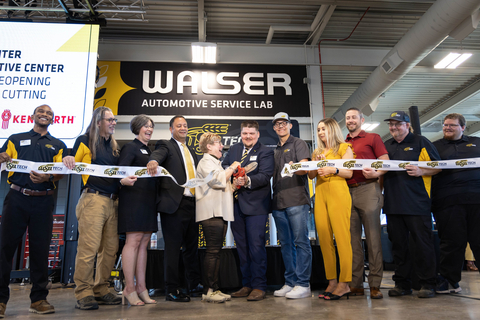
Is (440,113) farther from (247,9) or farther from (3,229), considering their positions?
(3,229)

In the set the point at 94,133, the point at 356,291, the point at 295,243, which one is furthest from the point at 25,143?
the point at 356,291

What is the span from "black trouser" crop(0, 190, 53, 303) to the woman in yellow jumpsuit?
233cm

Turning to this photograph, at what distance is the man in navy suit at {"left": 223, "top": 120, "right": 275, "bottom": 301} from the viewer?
3.12 meters

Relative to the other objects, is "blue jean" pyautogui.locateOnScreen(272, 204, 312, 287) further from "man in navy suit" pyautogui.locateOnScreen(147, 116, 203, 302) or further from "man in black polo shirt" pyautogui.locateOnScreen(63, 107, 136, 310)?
"man in black polo shirt" pyautogui.locateOnScreen(63, 107, 136, 310)

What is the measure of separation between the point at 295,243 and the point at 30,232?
2267 mm

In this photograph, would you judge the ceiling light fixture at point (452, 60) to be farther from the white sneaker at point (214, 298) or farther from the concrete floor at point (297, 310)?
the white sneaker at point (214, 298)

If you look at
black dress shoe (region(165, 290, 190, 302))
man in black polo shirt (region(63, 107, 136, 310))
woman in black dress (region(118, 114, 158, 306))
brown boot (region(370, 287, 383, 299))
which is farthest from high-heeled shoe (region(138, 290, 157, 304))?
brown boot (region(370, 287, 383, 299))

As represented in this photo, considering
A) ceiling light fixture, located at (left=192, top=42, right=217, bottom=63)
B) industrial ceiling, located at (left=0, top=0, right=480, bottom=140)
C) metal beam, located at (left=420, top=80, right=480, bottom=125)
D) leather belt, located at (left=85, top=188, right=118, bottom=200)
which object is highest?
industrial ceiling, located at (left=0, top=0, right=480, bottom=140)

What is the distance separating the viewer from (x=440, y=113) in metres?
11.1

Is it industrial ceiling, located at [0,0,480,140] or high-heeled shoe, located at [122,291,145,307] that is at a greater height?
industrial ceiling, located at [0,0,480,140]

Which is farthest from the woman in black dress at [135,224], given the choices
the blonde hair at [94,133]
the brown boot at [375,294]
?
the brown boot at [375,294]

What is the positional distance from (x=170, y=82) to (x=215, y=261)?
16.5 ft

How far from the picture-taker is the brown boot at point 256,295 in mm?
2942

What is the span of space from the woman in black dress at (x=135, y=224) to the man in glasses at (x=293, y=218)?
1188 millimetres
